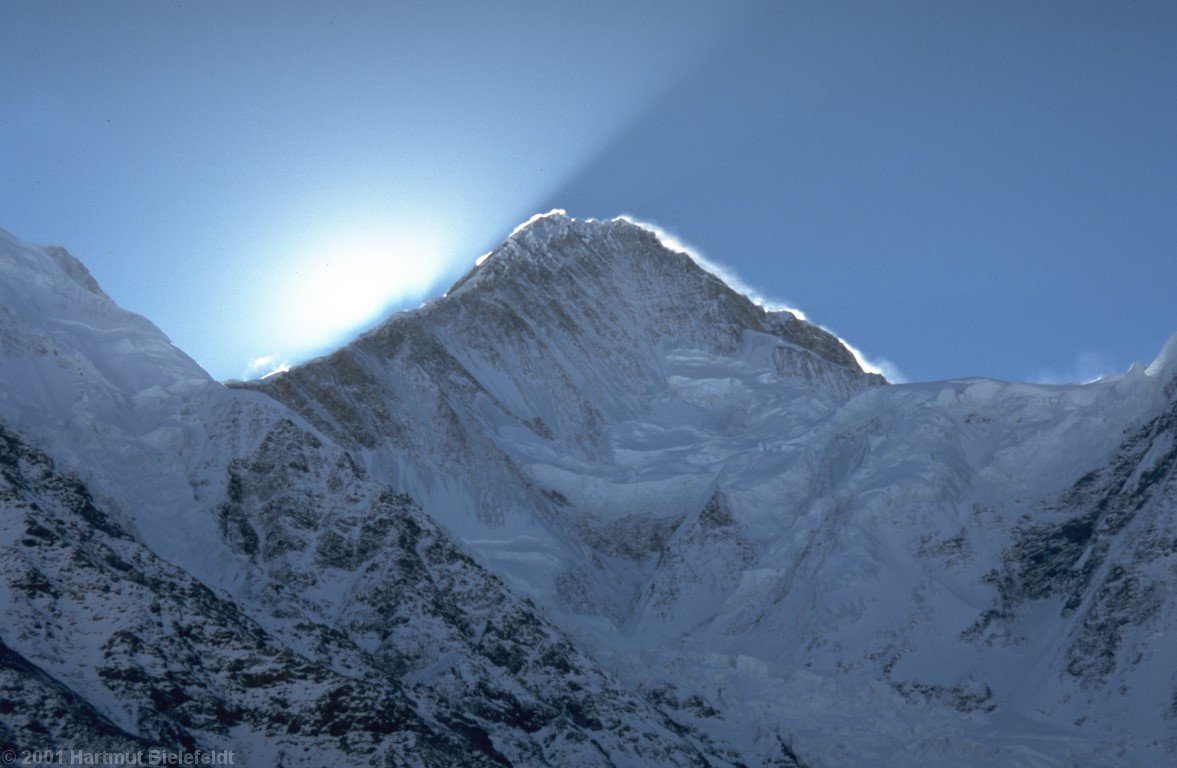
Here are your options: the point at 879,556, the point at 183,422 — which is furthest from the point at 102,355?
the point at 879,556

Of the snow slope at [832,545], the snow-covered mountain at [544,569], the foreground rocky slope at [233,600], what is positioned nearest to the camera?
the foreground rocky slope at [233,600]

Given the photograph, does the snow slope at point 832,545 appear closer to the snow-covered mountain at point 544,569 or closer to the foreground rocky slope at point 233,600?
the snow-covered mountain at point 544,569

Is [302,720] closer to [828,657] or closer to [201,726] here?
[201,726]

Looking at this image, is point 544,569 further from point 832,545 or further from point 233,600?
point 233,600

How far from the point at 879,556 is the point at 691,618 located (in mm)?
24813

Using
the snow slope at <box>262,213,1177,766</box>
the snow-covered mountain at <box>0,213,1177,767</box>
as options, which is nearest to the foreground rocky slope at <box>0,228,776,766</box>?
the snow-covered mountain at <box>0,213,1177,767</box>

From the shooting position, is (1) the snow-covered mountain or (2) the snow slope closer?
(1) the snow-covered mountain

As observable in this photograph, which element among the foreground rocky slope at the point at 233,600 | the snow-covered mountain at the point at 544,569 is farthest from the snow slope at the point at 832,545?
the foreground rocky slope at the point at 233,600

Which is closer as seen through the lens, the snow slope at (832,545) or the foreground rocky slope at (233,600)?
the foreground rocky slope at (233,600)

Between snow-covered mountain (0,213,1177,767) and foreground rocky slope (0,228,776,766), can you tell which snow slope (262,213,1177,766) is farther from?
foreground rocky slope (0,228,776,766)

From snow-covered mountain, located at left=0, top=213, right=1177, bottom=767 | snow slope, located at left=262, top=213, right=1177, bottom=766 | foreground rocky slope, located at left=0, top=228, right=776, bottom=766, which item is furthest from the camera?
snow slope, located at left=262, top=213, right=1177, bottom=766

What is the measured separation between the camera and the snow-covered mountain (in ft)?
289

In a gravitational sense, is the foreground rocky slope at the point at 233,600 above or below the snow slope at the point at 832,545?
below

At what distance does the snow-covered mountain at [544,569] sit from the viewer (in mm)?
88000
